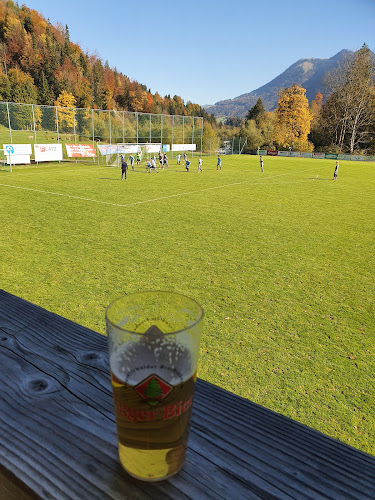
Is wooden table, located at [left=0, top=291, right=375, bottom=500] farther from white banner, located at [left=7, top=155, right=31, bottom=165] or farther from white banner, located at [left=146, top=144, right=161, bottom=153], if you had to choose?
white banner, located at [left=146, top=144, right=161, bottom=153]

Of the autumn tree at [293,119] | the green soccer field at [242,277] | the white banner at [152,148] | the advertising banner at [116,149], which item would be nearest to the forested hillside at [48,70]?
the autumn tree at [293,119]

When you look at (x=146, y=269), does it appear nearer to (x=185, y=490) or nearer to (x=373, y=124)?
(x=185, y=490)

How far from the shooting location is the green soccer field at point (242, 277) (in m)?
3.75

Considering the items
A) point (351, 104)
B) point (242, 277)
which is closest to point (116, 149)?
point (242, 277)

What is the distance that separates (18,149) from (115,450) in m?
28.5

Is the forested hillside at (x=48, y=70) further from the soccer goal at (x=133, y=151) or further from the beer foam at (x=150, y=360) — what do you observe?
the beer foam at (x=150, y=360)

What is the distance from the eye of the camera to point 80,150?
1205 inches

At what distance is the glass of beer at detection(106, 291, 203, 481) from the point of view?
614mm

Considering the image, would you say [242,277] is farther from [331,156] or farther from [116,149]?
[331,156]

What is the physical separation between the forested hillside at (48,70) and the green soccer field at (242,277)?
62.9m

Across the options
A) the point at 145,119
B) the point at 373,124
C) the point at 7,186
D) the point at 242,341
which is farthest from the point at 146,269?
the point at 373,124

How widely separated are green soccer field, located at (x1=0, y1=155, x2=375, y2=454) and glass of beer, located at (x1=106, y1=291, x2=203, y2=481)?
9.84 ft

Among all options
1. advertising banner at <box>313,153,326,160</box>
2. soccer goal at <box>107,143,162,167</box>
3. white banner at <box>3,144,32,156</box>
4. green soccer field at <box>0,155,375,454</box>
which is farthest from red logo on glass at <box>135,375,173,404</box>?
advertising banner at <box>313,153,326,160</box>

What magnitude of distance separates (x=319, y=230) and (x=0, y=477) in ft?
36.8
